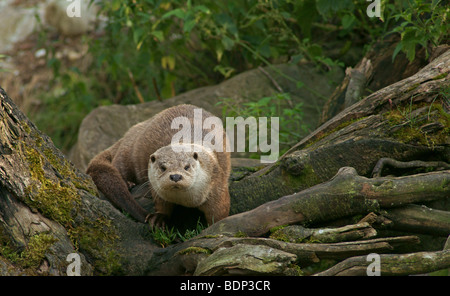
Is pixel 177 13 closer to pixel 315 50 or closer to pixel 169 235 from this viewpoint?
pixel 315 50

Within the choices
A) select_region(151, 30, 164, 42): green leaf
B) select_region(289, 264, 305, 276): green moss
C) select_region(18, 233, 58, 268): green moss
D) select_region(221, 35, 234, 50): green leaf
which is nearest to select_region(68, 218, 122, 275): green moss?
select_region(18, 233, 58, 268): green moss

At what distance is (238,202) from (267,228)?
2.36ft

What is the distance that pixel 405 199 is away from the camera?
10.1ft

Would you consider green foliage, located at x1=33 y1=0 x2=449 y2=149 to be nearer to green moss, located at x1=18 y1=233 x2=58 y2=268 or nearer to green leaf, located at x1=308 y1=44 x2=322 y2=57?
green leaf, located at x1=308 y1=44 x2=322 y2=57

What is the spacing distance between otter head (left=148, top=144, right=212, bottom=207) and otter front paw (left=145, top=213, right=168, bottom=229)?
0.39 feet

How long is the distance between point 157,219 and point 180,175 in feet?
1.17

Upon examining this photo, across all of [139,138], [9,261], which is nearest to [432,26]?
[139,138]

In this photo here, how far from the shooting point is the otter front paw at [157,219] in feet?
11.4

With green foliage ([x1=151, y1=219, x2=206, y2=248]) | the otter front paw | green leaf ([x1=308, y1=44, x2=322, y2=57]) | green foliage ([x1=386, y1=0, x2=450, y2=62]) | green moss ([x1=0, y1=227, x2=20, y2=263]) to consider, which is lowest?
green moss ([x1=0, y1=227, x2=20, y2=263])

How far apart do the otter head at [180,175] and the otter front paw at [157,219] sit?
0.39 ft

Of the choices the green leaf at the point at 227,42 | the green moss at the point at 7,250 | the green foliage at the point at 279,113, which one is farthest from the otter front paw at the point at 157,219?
→ the green leaf at the point at 227,42

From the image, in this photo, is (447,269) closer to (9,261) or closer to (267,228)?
(267,228)

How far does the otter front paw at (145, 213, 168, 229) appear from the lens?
347cm

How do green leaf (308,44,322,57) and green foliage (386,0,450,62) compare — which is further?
green leaf (308,44,322,57)
